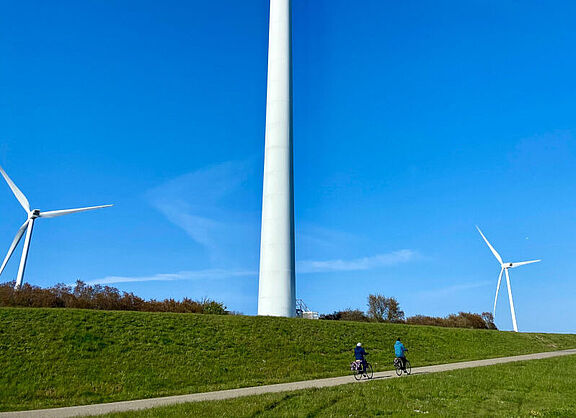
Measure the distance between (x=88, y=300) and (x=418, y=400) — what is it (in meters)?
25.9

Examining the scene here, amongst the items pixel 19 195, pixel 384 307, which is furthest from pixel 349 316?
pixel 19 195

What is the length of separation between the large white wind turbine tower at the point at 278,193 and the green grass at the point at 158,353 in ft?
9.84

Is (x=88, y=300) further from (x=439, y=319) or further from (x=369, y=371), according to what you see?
(x=439, y=319)

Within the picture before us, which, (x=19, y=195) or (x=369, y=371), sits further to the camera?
(x=19, y=195)

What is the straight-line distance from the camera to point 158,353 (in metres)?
22.6

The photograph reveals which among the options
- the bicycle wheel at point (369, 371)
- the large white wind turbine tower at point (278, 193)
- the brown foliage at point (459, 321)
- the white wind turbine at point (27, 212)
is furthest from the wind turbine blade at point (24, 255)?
the brown foliage at point (459, 321)

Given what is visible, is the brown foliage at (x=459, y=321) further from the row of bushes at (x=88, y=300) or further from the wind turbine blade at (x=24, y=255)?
the wind turbine blade at (x=24, y=255)

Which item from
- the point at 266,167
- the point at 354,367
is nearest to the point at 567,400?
the point at 354,367

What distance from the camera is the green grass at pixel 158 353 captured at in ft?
60.0

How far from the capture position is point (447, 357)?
32688 millimetres

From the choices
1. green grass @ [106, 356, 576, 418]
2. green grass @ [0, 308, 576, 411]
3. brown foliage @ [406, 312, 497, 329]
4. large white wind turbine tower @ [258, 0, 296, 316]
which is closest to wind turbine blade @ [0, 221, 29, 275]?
green grass @ [0, 308, 576, 411]

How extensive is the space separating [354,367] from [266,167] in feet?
64.9

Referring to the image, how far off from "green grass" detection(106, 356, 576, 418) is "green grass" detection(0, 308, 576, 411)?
540 centimetres

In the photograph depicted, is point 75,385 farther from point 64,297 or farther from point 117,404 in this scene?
point 64,297
